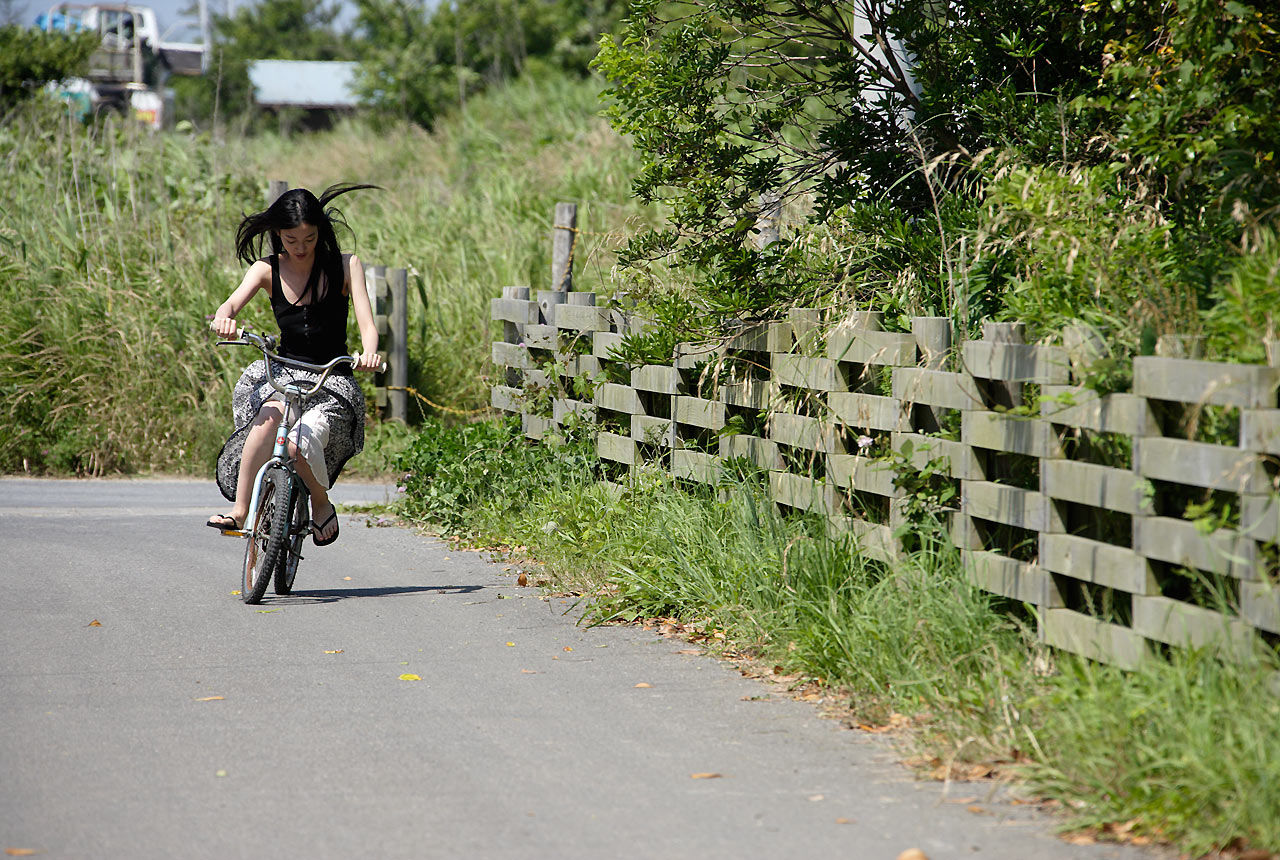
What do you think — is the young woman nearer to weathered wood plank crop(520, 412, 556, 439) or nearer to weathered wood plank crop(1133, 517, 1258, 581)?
weathered wood plank crop(520, 412, 556, 439)

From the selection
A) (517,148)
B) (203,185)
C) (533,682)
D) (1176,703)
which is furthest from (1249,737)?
(517,148)

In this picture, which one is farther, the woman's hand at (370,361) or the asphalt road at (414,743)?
the woman's hand at (370,361)

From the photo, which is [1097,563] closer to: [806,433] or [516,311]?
[806,433]

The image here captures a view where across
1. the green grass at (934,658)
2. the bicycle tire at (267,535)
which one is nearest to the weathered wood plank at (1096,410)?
the green grass at (934,658)

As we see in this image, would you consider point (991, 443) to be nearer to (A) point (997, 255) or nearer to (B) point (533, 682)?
(A) point (997, 255)

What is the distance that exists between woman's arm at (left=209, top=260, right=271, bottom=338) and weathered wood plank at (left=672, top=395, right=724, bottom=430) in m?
2.17

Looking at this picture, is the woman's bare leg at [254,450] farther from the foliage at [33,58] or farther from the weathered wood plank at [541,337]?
the foliage at [33,58]

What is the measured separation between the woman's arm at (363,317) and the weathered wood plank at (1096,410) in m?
3.19

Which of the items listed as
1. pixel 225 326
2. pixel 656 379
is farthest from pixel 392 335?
pixel 225 326

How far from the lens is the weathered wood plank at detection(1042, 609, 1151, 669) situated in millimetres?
4152

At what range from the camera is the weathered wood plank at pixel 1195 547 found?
379cm

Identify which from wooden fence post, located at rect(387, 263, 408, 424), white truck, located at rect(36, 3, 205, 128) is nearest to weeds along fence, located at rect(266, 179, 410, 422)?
wooden fence post, located at rect(387, 263, 408, 424)

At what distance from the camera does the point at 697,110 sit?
6.61 m

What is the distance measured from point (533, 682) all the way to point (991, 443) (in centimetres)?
192
